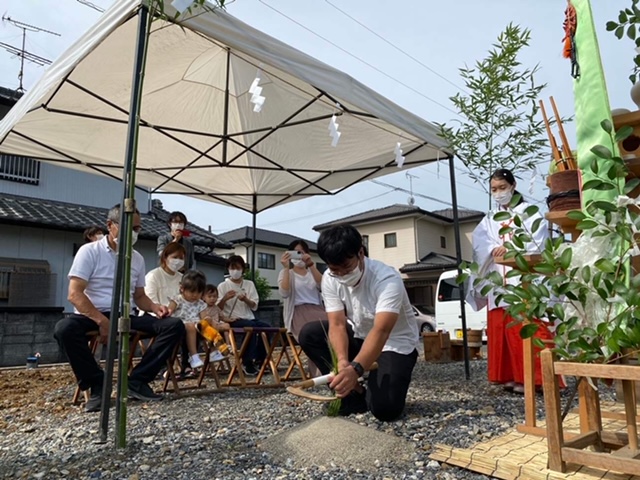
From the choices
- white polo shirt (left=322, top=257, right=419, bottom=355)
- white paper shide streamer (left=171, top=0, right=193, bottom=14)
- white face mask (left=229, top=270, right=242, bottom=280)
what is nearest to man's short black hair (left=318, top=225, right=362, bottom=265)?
white polo shirt (left=322, top=257, right=419, bottom=355)

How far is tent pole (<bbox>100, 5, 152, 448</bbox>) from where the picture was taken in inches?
80.6

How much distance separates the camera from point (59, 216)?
383 inches

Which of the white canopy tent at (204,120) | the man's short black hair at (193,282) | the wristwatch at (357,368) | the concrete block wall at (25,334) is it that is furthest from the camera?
the concrete block wall at (25,334)

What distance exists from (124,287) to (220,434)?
2.70 ft

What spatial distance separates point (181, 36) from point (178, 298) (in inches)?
77.5

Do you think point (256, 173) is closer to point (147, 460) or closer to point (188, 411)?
point (188, 411)

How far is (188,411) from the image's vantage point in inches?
112

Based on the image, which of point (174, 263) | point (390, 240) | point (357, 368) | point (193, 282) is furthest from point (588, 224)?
point (390, 240)

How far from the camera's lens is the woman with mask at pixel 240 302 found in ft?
15.3

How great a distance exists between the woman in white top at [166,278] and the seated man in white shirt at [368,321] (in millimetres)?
1756

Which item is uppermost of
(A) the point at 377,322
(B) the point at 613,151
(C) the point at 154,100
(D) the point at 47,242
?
(C) the point at 154,100

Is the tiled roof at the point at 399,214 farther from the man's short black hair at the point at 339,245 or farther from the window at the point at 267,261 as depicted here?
the man's short black hair at the point at 339,245

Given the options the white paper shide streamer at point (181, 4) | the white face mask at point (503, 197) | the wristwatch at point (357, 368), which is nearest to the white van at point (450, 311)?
the white face mask at point (503, 197)

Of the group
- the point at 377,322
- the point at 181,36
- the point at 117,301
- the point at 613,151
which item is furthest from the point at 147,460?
the point at 181,36
